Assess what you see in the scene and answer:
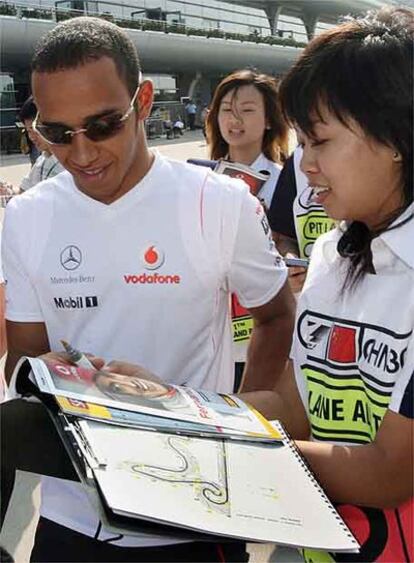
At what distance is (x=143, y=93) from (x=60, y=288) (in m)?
0.51

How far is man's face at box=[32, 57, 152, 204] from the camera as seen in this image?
1.51m

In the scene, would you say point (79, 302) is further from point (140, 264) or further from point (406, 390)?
point (406, 390)

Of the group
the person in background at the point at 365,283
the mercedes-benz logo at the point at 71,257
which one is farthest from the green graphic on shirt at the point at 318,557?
the mercedes-benz logo at the point at 71,257

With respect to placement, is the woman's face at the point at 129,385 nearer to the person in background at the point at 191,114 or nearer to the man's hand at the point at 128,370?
the man's hand at the point at 128,370

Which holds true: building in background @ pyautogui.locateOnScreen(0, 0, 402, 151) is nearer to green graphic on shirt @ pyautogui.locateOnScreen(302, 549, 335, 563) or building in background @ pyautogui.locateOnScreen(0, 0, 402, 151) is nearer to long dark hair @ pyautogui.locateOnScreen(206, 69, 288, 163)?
A: long dark hair @ pyautogui.locateOnScreen(206, 69, 288, 163)

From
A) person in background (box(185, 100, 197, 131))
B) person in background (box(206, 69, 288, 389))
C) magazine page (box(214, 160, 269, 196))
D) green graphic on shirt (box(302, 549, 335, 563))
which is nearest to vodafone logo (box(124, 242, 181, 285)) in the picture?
green graphic on shirt (box(302, 549, 335, 563))

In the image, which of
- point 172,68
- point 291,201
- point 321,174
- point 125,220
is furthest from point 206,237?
point 172,68

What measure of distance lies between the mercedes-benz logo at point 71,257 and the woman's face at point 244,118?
2110 mm

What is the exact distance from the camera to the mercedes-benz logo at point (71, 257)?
1.58 m

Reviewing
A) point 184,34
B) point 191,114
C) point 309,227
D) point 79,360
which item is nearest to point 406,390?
point 79,360

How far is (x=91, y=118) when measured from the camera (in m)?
1.52

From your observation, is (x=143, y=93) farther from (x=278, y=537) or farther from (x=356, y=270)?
(x=278, y=537)

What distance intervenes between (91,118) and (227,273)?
0.46 metres

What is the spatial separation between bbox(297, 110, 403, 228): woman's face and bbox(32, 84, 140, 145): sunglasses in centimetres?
49
